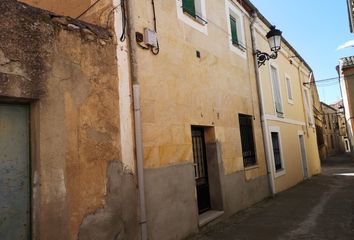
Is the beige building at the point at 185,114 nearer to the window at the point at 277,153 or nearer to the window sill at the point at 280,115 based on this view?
the window at the point at 277,153

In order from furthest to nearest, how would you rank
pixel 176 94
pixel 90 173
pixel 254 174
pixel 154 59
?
1. pixel 254 174
2. pixel 176 94
3. pixel 154 59
4. pixel 90 173

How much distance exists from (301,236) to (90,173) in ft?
12.4

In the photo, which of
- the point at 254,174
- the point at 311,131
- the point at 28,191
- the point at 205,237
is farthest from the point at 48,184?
the point at 311,131

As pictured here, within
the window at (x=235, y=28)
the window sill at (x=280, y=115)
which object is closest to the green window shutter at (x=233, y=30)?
the window at (x=235, y=28)

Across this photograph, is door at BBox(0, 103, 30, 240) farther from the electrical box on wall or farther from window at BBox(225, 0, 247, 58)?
window at BBox(225, 0, 247, 58)

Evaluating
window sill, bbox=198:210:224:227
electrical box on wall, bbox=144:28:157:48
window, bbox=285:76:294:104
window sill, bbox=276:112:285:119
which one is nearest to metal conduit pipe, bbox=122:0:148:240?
electrical box on wall, bbox=144:28:157:48

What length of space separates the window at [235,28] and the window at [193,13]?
1533 mm

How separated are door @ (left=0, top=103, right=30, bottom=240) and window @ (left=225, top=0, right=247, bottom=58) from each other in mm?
6190

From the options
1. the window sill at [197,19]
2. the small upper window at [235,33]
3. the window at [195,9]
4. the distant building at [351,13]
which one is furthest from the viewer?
the small upper window at [235,33]

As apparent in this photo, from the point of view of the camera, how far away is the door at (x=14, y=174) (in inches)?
127

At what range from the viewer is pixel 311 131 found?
1698 cm

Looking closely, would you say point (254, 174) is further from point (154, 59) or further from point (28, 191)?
point (28, 191)

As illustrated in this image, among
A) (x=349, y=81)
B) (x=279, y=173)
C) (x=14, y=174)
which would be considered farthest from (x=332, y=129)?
(x=14, y=174)

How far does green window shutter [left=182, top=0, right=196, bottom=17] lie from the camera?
657cm
